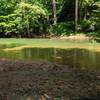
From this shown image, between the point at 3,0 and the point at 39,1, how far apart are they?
4.38 m

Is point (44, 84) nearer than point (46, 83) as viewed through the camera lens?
Yes

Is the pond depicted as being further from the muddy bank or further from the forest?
the forest

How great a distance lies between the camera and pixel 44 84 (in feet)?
31.5

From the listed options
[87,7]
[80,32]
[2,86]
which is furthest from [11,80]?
[87,7]

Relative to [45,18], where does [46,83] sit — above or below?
below

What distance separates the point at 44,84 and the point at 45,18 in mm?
29795

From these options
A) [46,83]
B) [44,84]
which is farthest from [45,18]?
[44,84]

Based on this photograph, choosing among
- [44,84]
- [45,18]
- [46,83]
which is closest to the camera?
[44,84]

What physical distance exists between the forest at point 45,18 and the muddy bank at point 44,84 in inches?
917

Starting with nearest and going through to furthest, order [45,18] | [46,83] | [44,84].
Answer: [44,84], [46,83], [45,18]

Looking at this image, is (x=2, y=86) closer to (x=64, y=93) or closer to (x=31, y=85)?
(x=31, y=85)

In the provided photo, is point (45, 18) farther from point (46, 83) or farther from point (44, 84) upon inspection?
point (44, 84)

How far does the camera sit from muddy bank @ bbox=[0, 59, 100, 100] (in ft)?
27.5

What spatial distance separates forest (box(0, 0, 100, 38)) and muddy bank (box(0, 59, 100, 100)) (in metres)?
23.3
